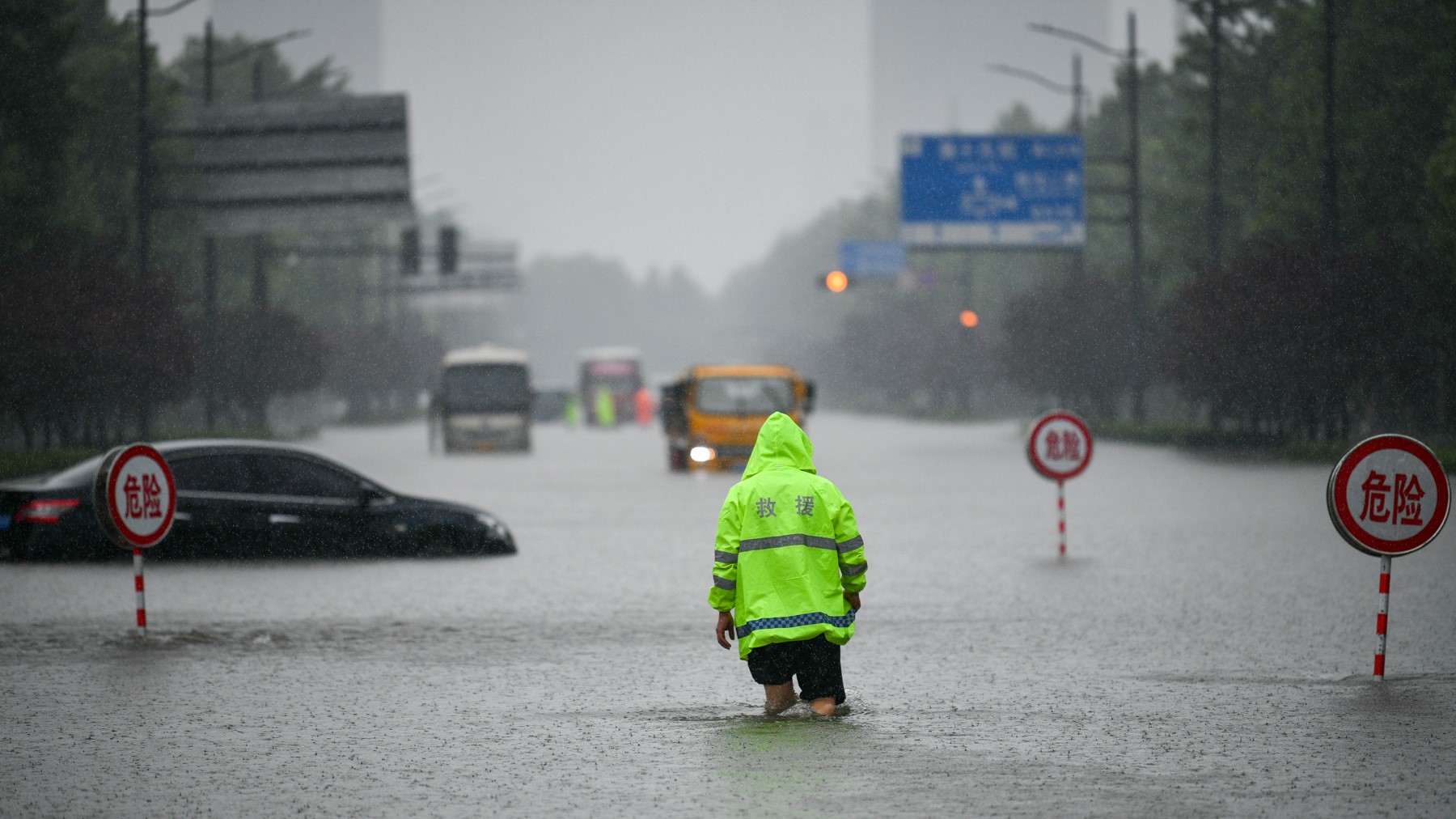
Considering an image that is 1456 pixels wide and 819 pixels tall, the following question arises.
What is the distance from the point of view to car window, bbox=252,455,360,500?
17.7 metres

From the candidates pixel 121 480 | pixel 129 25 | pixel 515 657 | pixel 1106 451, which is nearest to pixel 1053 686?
pixel 515 657

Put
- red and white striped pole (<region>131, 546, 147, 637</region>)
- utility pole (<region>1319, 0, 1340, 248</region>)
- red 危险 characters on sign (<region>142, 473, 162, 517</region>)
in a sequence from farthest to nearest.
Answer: utility pole (<region>1319, 0, 1340, 248</region>) → red 危险 characters on sign (<region>142, 473, 162, 517</region>) → red and white striped pole (<region>131, 546, 147, 637</region>)

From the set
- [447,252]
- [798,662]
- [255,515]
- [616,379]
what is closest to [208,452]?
[255,515]

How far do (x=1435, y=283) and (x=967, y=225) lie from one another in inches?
407

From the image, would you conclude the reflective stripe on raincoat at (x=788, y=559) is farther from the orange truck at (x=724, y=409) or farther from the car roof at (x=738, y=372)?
the car roof at (x=738, y=372)

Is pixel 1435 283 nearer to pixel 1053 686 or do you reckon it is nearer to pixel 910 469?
pixel 910 469

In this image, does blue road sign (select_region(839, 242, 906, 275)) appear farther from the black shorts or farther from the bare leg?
the black shorts

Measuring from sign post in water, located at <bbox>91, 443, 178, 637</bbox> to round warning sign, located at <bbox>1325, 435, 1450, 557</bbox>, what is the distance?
22.3 feet

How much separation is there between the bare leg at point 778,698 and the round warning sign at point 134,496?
5.08m

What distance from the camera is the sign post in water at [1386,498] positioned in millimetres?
10203

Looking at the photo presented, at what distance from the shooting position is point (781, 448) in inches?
346

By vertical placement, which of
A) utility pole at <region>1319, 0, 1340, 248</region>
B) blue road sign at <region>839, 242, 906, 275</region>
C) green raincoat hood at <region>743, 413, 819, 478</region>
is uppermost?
utility pole at <region>1319, 0, 1340, 248</region>

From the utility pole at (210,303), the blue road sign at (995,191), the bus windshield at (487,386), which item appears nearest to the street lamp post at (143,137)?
the utility pole at (210,303)

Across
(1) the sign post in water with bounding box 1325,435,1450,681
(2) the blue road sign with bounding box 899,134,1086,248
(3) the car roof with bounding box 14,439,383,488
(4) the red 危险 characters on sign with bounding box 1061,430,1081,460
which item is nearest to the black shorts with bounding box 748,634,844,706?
(1) the sign post in water with bounding box 1325,435,1450,681
